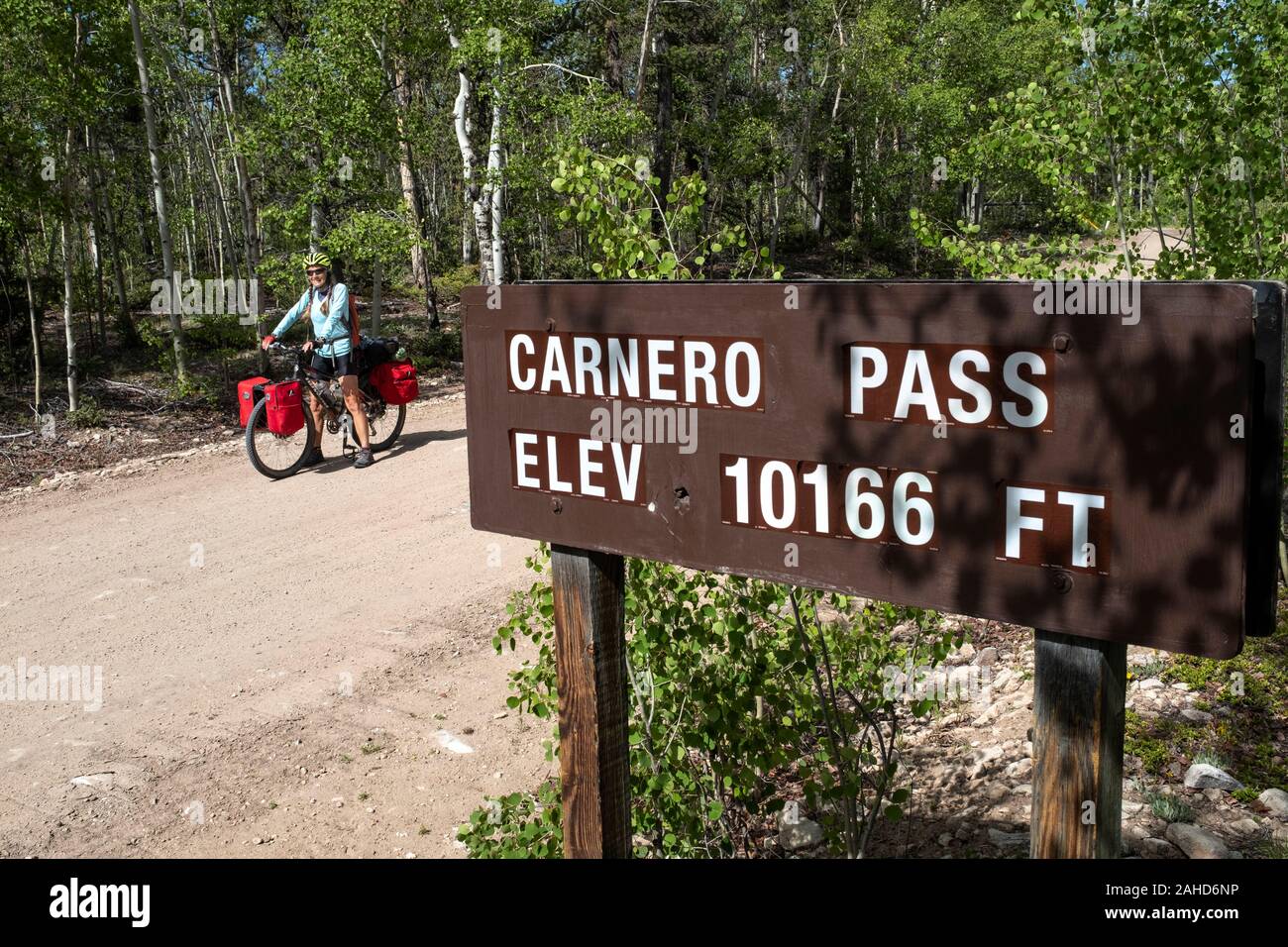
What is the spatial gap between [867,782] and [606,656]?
2439mm

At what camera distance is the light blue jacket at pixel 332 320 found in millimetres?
10969

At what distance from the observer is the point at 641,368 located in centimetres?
270

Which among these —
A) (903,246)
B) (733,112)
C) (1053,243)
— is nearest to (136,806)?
(1053,243)

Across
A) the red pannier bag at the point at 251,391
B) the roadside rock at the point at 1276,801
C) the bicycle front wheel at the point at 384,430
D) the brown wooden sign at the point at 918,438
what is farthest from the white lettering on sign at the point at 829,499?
the bicycle front wheel at the point at 384,430

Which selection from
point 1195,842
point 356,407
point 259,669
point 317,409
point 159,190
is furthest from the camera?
point 159,190

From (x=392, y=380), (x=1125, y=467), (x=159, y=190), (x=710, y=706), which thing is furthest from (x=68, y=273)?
(x=1125, y=467)

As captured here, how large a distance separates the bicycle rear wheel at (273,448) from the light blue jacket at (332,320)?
66 centimetres

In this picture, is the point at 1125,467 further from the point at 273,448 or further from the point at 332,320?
the point at 273,448

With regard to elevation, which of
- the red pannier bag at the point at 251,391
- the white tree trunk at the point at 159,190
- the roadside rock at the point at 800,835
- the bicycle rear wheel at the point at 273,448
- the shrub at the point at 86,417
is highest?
the white tree trunk at the point at 159,190

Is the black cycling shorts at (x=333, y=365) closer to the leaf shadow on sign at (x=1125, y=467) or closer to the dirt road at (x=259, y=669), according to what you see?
the dirt road at (x=259, y=669)

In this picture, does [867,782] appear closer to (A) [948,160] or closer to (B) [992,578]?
(B) [992,578]

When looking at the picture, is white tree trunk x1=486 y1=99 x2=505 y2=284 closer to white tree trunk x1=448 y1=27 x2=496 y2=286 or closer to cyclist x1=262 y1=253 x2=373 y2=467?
white tree trunk x1=448 y1=27 x2=496 y2=286

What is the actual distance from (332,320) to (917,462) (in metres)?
9.60

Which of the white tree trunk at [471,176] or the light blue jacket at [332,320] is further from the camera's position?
the white tree trunk at [471,176]
